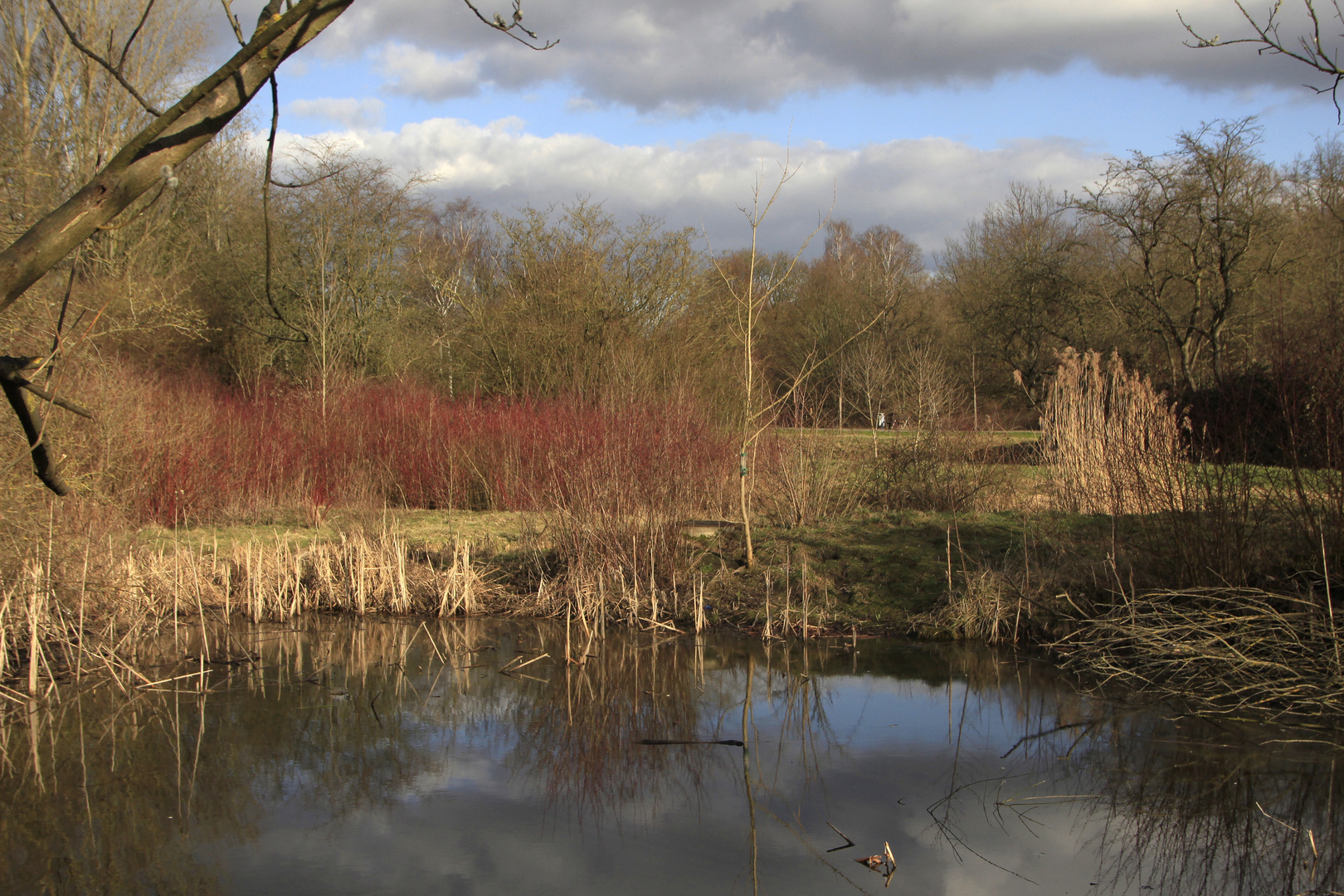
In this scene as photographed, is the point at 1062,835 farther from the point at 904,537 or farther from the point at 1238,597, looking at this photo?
the point at 904,537

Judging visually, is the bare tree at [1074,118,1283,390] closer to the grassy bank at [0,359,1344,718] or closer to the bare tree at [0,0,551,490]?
the grassy bank at [0,359,1344,718]

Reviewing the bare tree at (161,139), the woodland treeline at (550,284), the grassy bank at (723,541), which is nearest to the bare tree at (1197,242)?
the woodland treeline at (550,284)

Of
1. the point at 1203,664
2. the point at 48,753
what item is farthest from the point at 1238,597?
the point at 48,753

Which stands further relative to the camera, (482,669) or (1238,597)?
(482,669)

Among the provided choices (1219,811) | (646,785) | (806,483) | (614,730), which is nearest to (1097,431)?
(806,483)

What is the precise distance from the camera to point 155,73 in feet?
54.7

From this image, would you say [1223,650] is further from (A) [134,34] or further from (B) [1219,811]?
(A) [134,34]

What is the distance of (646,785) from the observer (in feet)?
15.6

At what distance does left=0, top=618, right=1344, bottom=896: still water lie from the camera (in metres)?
3.79

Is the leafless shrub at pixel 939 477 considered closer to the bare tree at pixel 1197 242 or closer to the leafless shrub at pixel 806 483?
the leafless shrub at pixel 806 483

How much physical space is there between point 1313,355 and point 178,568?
815 cm

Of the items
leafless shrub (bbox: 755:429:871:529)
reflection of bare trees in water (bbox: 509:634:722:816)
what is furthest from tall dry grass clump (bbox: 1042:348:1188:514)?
reflection of bare trees in water (bbox: 509:634:722:816)

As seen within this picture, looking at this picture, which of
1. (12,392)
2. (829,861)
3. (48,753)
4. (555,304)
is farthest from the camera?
(555,304)

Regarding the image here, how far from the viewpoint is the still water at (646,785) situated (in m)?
3.79
